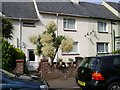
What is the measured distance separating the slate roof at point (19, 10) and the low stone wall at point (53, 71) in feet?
27.2

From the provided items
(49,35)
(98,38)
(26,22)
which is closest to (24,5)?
(26,22)

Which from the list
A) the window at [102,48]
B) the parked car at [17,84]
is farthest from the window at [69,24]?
the parked car at [17,84]

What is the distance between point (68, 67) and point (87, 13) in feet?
37.3

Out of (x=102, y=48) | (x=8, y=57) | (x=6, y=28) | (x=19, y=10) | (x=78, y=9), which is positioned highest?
(x=78, y=9)

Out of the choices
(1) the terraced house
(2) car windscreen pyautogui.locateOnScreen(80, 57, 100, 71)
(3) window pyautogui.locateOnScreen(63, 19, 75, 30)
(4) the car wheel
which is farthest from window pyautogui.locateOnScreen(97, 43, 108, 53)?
(4) the car wheel

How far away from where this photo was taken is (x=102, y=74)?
10453 millimetres

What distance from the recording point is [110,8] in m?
32.5

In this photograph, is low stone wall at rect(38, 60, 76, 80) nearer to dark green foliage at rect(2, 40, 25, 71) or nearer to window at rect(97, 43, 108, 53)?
dark green foliage at rect(2, 40, 25, 71)

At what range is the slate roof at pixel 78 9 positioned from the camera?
2652 cm

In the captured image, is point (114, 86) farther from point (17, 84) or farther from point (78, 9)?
point (78, 9)

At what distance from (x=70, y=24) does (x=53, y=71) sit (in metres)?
10.3

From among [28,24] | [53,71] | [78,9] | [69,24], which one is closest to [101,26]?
[78,9]

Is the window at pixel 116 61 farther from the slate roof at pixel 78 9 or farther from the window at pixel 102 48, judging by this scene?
the window at pixel 102 48

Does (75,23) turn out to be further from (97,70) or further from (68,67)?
(97,70)
